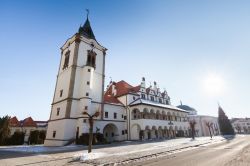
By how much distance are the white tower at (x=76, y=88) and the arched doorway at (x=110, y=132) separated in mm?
5640

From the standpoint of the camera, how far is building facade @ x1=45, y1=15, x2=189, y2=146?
2922cm

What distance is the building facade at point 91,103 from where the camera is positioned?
29216mm

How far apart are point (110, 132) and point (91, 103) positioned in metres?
9.98

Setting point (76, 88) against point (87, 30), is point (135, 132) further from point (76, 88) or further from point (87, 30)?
point (87, 30)

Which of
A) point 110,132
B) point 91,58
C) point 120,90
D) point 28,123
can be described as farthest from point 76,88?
point 28,123

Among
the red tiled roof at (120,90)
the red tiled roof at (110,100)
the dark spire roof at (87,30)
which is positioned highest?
the dark spire roof at (87,30)

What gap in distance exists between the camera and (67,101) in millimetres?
29516

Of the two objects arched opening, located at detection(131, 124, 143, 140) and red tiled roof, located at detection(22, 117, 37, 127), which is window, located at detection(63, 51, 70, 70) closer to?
arched opening, located at detection(131, 124, 143, 140)

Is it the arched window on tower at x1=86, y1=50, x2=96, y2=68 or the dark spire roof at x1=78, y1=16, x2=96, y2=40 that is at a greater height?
the dark spire roof at x1=78, y1=16, x2=96, y2=40

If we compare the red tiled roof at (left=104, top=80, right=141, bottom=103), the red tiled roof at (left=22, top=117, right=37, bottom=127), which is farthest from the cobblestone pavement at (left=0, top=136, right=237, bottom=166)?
the red tiled roof at (left=22, top=117, right=37, bottom=127)

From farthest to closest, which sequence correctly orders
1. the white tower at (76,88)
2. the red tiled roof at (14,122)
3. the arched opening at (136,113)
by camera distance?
the red tiled roof at (14,122) → the arched opening at (136,113) → the white tower at (76,88)

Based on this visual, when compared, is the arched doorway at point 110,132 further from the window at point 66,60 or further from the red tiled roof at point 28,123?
the red tiled roof at point 28,123

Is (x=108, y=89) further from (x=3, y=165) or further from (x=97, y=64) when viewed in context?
(x=3, y=165)

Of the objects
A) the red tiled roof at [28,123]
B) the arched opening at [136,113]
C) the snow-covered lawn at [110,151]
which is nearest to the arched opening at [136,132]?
the arched opening at [136,113]
